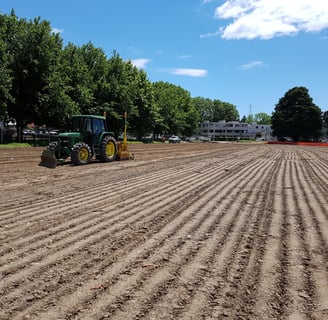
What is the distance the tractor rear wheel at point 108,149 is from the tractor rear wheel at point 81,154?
1030 mm

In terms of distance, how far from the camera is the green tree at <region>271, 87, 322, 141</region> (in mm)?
91812

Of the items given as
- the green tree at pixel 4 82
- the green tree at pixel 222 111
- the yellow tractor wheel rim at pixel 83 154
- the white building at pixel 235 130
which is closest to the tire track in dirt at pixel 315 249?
the yellow tractor wheel rim at pixel 83 154

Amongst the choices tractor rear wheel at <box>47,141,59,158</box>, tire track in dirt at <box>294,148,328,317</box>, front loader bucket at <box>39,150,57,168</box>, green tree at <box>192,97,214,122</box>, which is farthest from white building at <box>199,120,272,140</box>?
tire track in dirt at <box>294,148,328,317</box>

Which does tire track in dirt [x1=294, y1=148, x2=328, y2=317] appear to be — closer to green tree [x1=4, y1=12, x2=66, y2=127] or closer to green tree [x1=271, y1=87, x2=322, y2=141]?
green tree [x1=4, y1=12, x2=66, y2=127]

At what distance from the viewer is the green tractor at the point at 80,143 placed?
611 inches

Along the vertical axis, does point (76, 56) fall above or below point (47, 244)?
above

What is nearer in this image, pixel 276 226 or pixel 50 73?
pixel 276 226

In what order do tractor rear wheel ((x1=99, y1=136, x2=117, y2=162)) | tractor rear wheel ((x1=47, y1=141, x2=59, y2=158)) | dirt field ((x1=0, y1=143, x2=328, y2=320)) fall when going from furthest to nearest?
tractor rear wheel ((x1=99, y1=136, x2=117, y2=162)), tractor rear wheel ((x1=47, y1=141, x2=59, y2=158)), dirt field ((x1=0, y1=143, x2=328, y2=320))

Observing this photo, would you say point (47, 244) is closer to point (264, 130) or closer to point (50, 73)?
point (50, 73)

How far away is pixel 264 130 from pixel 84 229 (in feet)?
533

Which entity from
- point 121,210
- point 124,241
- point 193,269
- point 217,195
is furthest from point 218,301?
point 217,195

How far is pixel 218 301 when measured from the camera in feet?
11.7

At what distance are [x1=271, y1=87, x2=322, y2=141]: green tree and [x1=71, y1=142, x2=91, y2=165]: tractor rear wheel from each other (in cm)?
8483

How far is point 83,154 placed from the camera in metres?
16.0
